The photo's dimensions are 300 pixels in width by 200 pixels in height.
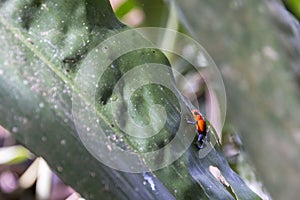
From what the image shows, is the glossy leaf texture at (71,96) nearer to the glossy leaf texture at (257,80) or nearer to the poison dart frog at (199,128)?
the poison dart frog at (199,128)

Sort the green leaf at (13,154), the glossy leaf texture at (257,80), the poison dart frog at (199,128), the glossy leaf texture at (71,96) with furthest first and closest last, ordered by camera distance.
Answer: the green leaf at (13,154) < the poison dart frog at (199,128) < the glossy leaf texture at (71,96) < the glossy leaf texture at (257,80)

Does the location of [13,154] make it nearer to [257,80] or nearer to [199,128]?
[199,128]

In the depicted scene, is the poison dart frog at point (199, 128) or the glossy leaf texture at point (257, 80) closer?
the glossy leaf texture at point (257, 80)

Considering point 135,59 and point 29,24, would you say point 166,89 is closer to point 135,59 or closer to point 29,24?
point 135,59

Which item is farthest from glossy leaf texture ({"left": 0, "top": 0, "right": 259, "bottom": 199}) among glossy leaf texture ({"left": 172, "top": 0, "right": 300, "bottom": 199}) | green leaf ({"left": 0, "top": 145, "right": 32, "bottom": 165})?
green leaf ({"left": 0, "top": 145, "right": 32, "bottom": 165})

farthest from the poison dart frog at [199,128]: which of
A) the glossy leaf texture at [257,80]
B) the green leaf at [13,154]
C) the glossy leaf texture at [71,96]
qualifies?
the green leaf at [13,154]

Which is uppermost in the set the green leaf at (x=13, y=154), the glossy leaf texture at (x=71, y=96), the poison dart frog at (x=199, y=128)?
the glossy leaf texture at (x=71, y=96)

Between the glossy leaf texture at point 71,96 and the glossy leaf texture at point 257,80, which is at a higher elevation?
the glossy leaf texture at point 257,80

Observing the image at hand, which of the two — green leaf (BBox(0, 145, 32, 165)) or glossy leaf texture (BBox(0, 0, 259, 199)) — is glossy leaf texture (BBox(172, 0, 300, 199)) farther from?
green leaf (BBox(0, 145, 32, 165))

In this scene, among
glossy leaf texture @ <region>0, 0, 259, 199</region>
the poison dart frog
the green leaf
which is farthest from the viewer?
the green leaf
